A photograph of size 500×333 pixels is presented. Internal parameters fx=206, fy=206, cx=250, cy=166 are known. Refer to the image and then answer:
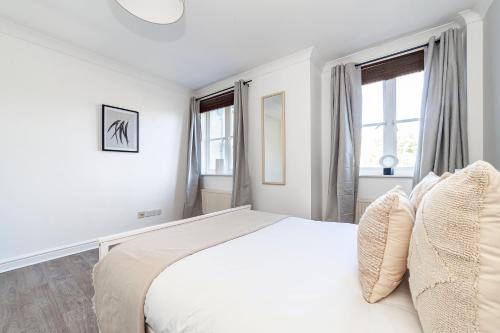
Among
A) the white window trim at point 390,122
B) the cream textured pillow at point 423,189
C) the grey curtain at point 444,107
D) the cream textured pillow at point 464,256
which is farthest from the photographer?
the white window trim at point 390,122

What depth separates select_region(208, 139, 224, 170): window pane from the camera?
12.0 feet

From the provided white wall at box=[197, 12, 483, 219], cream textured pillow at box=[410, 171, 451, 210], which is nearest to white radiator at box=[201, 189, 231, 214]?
white wall at box=[197, 12, 483, 219]

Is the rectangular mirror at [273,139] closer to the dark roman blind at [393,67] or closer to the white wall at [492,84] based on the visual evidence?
the dark roman blind at [393,67]

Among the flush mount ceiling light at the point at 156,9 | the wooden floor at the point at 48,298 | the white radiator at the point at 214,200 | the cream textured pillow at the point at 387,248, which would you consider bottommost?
the wooden floor at the point at 48,298

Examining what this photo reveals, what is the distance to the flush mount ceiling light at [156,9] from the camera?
1.33 meters

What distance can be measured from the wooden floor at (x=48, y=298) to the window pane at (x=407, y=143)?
3.08m

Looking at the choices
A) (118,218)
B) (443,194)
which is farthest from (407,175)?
(118,218)

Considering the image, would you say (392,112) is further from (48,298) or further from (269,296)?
(48,298)

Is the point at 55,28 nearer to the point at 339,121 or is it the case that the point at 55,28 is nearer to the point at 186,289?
the point at 186,289

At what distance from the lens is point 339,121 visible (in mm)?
2453

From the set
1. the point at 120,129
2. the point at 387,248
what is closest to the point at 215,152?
the point at 120,129

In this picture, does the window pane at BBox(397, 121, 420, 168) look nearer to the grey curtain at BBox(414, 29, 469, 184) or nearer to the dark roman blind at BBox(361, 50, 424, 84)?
the grey curtain at BBox(414, 29, 469, 184)

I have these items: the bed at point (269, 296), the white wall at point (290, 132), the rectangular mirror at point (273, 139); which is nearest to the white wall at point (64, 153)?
the white wall at point (290, 132)

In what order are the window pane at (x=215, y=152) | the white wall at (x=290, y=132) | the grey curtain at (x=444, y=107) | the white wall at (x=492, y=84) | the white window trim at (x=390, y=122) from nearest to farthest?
the white wall at (x=492, y=84), the grey curtain at (x=444, y=107), the white window trim at (x=390, y=122), the white wall at (x=290, y=132), the window pane at (x=215, y=152)
